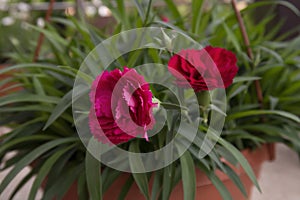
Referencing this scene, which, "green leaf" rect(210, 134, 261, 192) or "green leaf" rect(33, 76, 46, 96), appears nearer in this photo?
"green leaf" rect(210, 134, 261, 192)

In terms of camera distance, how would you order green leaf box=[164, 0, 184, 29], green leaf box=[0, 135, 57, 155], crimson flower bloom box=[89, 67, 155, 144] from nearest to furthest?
crimson flower bloom box=[89, 67, 155, 144] → green leaf box=[0, 135, 57, 155] → green leaf box=[164, 0, 184, 29]

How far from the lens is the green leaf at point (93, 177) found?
562mm

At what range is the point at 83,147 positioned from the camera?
69 cm

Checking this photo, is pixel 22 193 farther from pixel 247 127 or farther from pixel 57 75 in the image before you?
pixel 247 127

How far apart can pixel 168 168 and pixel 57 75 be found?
0.28 m

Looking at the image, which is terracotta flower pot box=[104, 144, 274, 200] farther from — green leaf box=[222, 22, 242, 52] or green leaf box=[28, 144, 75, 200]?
green leaf box=[222, 22, 242, 52]

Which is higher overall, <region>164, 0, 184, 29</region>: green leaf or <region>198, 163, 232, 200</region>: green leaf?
<region>164, 0, 184, 29</region>: green leaf

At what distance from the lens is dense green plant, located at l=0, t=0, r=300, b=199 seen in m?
0.62

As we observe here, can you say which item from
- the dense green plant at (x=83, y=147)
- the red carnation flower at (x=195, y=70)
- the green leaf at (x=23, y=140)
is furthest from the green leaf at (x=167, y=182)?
the green leaf at (x=23, y=140)

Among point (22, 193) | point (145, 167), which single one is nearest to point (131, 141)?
point (145, 167)

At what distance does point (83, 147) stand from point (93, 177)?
12 cm

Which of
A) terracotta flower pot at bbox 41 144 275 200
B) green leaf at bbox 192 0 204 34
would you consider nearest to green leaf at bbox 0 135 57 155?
terracotta flower pot at bbox 41 144 275 200

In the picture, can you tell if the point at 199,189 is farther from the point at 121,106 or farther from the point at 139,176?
the point at 121,106

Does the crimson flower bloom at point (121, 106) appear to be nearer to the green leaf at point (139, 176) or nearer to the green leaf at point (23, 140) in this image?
the green leaf at point (139, 176)
